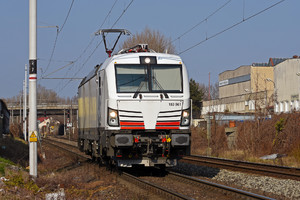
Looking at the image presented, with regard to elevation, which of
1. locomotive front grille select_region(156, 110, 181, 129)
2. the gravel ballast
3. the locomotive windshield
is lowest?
the gravel ballast

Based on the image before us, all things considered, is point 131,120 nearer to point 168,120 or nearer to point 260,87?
point 168,120

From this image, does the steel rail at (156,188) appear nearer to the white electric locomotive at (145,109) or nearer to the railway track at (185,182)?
the railway track at (185,182)

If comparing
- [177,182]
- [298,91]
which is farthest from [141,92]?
[298,91]

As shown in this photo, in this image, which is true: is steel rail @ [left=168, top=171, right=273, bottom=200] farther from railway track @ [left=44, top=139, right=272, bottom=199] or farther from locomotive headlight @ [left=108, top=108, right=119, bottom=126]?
locomotive headlight @ [left=108, top=108, right=119, bottom=126]

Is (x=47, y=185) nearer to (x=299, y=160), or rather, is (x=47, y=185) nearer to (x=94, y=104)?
(x=94, y=104)

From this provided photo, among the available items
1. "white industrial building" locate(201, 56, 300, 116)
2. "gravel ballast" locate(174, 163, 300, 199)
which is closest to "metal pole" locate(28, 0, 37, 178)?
"gravel ballast" locate(174, 163, 300, 199)

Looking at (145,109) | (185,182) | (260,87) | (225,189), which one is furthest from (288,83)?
(225,189)

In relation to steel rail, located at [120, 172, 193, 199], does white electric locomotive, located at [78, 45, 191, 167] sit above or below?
above

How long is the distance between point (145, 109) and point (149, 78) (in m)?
0.99

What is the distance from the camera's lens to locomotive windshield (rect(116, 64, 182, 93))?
13.2m

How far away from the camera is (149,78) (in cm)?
1343

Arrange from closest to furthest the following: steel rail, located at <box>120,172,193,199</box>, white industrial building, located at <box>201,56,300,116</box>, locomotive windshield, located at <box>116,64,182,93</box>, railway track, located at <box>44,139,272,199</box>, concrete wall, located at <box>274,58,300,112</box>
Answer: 1. railway track, located at <box>44,139,272,199</box>
2. steel rail, located at <box>120,172,193,199</box>
3. locomotive windshield, located at <box>116,64,182,93</box>
4. white industrial building, located at <box>201,56,300,116</box>
5. concrete wall, located at <box>274,58,300,112</box>

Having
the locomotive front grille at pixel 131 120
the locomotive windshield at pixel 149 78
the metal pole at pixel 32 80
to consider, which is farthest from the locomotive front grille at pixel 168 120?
the metal pole at pixel 32 80

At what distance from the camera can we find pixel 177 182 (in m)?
12.7
